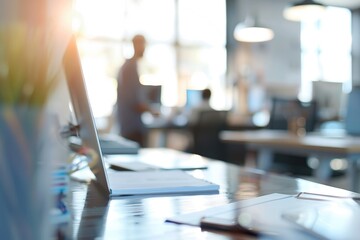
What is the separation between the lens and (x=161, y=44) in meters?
7.54

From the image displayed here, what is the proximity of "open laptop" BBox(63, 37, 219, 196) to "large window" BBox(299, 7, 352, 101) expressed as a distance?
7.88m

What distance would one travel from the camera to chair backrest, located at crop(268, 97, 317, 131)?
153 inches

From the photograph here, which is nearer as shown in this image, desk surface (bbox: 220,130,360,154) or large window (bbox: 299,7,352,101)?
desk surface (bbox: 220,130,360,154)

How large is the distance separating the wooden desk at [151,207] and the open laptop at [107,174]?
3cm

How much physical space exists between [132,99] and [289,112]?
54.5 inches

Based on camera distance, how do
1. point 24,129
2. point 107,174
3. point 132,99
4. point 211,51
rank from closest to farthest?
point 24,129
point 107,174
point 132,99
point 211,51

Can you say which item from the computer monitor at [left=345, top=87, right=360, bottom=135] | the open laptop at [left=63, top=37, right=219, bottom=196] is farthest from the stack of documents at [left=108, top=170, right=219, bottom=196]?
the computer monitor at [left=345, top=87, right=360, bottom=135]

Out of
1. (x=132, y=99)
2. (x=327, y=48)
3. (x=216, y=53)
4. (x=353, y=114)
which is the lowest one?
(x=353, y=114)

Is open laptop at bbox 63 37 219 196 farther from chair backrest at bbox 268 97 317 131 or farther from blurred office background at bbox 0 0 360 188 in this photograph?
blurred office background at bbox 0 0 360 188

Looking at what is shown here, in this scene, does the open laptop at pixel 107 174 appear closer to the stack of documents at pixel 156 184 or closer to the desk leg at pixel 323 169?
the stack of documents at pixel 156 184

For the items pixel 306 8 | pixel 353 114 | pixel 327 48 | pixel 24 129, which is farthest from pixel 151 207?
pixel 327 48

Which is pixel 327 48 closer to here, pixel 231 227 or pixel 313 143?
pixel 313 143

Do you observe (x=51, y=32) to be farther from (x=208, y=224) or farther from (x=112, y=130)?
(x=112, y=130)

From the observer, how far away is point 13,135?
1.18ft
